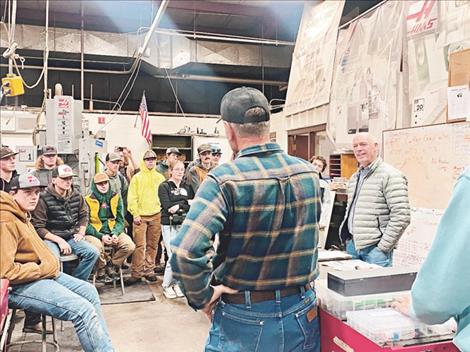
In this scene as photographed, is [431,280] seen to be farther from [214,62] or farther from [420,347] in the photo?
[214,62]

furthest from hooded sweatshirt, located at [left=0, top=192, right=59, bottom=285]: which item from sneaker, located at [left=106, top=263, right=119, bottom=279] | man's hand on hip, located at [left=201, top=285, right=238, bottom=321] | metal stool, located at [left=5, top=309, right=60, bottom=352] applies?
sneaker, located at [left=106, top=263, right=119, bottom=279]

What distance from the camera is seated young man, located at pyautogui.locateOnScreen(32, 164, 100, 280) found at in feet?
12.8

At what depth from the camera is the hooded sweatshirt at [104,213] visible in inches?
189

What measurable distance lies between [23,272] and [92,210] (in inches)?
84.4

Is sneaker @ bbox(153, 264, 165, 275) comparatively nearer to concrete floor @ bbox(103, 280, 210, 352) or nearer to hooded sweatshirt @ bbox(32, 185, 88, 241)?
concrete floor @ bbox(103, 280, 210, 352)

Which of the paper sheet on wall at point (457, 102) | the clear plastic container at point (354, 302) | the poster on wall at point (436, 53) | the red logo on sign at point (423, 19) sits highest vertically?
the red logo on sign at point (423, 19)

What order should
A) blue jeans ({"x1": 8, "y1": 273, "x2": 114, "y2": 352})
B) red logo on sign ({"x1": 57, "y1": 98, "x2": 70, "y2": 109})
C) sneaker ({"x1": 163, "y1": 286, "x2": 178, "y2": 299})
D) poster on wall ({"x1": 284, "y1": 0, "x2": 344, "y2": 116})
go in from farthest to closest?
1. poster on wall ({"x1": 284, "y1": 0, "x2": 344, "y2": 116})
2. red logo on sign ({"x1": 57, "y1": 98, "x2": 70, "y2": 109})
3. sneaker ({"x1": 163, "y1": 286, "x2": 178, "y2": 299})
4. blue jeans ({"x1": 8, "y1": 273, "x2": 114, "y2": 352})

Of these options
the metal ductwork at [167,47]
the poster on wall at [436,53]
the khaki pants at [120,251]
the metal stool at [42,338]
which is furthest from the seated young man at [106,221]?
the metal ductwork at [167,47]

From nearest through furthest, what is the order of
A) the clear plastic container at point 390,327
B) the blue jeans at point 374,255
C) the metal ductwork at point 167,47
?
the clear plastic container at point 390,327 → the blue jeans at point 374,255 → the metal ductwork at point 167,47

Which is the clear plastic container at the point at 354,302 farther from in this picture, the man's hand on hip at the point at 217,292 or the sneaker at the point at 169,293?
the sneaker at the point at 169,293

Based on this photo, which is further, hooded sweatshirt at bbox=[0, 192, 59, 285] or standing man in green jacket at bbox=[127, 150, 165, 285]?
standing man in green jacket at bbox=[127, 150, 165, 285]

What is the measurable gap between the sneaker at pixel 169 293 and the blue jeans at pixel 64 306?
1.86m

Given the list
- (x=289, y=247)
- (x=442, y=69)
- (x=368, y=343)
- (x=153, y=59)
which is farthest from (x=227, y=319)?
(x=153, y=59)

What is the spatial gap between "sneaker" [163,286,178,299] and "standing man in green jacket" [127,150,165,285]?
60cm
